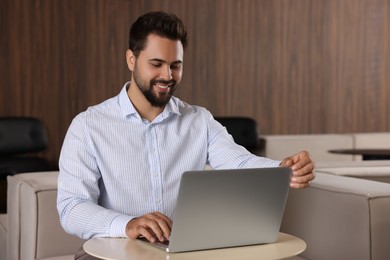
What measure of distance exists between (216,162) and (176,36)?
0.51 m

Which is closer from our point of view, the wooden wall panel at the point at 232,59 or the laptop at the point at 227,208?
the laptop at the point at 227,208

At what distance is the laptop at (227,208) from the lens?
72.9 inches

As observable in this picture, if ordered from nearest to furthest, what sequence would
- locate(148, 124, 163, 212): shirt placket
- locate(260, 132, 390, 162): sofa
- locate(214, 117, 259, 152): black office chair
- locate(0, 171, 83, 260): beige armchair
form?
1. locate(148, 124, 163, 212): shirt placket
2. locate(0, 171, 83, 260): beige armchair
3. locate(214, 117, 259, 152): black office chair
4. locate(260, 132, 390, 162): sofa

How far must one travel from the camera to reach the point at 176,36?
8.27ft

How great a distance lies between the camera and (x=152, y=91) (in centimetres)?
252

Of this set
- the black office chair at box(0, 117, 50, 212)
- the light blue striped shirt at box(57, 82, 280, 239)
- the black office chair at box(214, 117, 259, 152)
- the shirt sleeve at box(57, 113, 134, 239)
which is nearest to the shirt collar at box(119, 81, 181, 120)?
the light blue striped shirt at box(57, 82, 280, 239)

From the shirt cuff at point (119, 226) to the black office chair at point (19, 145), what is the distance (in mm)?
3668

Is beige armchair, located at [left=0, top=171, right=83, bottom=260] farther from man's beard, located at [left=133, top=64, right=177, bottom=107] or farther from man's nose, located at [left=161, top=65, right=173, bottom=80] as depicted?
man's nose, located at [left=161, top=65, right=173, bottom=80]

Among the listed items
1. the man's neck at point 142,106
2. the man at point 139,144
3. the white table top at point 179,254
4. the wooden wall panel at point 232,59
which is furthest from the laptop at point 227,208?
the wooden wall panel at point 232,59

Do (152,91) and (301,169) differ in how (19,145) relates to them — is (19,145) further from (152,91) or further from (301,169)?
(301,169)

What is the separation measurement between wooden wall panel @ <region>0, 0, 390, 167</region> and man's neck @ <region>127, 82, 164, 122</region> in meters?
3.78

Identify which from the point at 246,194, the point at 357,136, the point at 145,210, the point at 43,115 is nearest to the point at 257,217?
the point at 246,194

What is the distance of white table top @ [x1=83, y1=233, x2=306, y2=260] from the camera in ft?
6.23

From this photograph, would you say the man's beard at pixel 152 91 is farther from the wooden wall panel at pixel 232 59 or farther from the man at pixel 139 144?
the wooden wall panel at pixel 232 59
